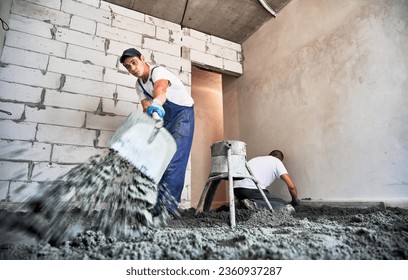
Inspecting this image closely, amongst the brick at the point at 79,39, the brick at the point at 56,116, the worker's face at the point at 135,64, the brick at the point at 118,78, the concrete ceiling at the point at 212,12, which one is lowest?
the brick at the point at 56,116

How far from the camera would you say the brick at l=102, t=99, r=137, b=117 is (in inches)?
96.8

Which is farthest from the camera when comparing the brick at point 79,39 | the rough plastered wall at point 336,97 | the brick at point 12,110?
the brick at point 79,39

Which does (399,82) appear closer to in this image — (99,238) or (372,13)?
(372,13)

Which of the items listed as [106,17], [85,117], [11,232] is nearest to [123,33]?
[106,17]

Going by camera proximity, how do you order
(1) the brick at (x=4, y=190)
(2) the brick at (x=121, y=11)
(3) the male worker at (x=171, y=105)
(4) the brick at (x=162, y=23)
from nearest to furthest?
1. (3) the male worker at (x=171, y=105)
2. (1) the brick at (x=4, y=190)
3. (2) the brick at (x=121, y=11)
4. (4) the brick at (x=162, y=23)

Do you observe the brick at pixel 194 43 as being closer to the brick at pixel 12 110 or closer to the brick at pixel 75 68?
the brick at pixel 75 68

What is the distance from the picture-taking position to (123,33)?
2711 millimetres

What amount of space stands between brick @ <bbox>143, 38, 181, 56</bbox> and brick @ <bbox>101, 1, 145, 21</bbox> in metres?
0.29

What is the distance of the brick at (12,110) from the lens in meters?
2.08

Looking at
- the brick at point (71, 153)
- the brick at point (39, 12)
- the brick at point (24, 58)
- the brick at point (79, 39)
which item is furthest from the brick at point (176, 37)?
the brick at point (71, 153)

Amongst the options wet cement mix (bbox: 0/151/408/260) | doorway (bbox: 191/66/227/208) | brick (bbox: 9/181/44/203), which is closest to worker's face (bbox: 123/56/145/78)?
wet cement mix (bbox: 0/151/408/260)

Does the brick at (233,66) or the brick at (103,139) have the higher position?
the brick at (233,66)

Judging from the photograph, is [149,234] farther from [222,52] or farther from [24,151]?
[222,52]

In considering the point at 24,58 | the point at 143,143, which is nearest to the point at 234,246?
the point at 143,143
